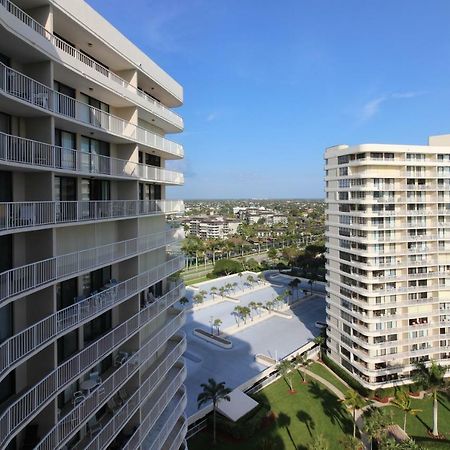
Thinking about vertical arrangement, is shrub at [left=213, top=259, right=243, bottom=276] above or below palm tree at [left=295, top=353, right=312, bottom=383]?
above

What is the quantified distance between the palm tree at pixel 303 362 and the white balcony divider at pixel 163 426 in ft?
70.0

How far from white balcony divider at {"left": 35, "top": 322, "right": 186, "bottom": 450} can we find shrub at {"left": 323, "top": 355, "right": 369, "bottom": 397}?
2621 cm

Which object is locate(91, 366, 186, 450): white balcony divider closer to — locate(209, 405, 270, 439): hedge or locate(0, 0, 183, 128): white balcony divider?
locate(209, 405, 270, 439): hedge

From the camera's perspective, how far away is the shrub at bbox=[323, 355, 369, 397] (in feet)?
127

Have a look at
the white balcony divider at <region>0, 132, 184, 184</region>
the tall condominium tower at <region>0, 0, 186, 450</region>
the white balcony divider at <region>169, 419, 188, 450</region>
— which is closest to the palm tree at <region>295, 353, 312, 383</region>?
the white balcony divider at <region>169, 419, 188, 450</region>

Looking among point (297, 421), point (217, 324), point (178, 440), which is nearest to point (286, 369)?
point (297, 421)

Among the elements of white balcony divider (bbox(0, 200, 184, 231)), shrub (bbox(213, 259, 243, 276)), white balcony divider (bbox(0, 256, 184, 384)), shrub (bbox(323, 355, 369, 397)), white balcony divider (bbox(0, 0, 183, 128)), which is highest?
white balcony divider (bbox(0, 0, 183, 128))

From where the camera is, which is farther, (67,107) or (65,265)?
(67,107)

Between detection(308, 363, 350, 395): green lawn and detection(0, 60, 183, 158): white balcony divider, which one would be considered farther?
detection(308, 363, 350, 395): green lawn

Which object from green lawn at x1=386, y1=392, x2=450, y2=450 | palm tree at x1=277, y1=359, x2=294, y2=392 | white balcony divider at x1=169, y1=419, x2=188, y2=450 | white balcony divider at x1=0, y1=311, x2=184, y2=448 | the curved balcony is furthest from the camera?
palm tree at x1=277, y1=359, x2=294, y2=392

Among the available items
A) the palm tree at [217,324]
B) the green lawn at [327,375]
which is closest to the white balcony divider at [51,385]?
the green lawn at [327,375]

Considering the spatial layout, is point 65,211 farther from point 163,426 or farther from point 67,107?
point 163,426

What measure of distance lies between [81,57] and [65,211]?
606cm

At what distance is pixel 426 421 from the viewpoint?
33562 millimetres
